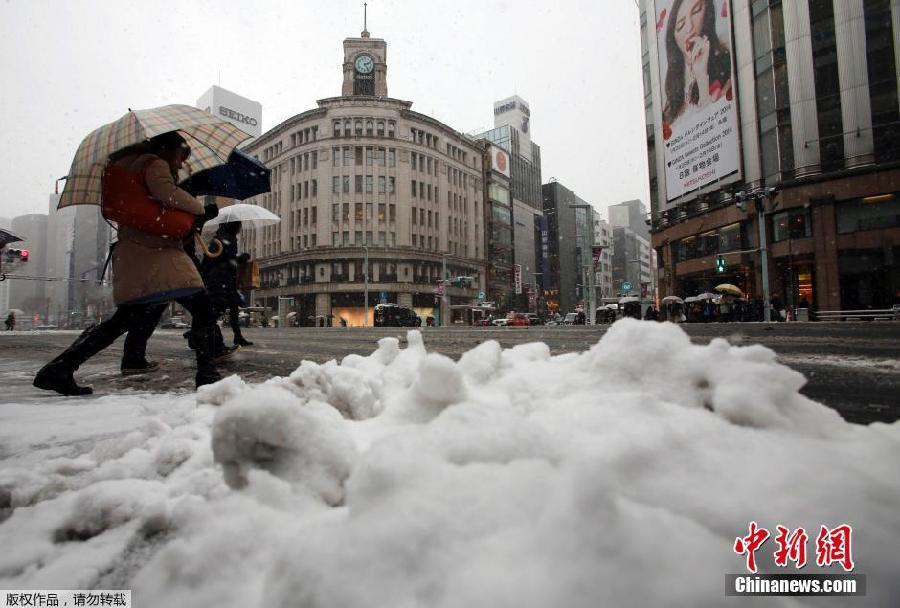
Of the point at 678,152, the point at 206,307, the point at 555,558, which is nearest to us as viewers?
the point at 555,558

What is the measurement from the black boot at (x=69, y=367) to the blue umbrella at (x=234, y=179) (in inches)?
67.1

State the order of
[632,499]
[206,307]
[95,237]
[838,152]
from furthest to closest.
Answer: [95,237]
[838,152]
[206,307]
[632,499]

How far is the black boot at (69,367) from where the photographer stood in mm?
2977

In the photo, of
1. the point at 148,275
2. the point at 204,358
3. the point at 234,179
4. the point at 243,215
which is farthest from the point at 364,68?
the point at 204,358

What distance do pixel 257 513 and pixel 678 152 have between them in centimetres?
3598

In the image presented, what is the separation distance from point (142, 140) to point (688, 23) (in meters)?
36.4

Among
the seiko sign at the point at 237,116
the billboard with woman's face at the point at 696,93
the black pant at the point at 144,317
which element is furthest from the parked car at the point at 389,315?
the seiko sign at the point at 237,116

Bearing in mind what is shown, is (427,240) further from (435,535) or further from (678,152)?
(435,535)

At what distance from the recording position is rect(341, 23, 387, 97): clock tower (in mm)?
58562

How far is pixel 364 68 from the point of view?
58438mm

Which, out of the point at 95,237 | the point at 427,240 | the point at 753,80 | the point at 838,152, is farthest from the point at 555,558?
the point at 95,237

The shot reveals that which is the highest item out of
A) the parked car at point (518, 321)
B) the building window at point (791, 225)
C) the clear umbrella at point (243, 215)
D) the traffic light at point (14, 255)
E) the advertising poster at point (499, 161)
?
the advertising poster at point (499, 161)

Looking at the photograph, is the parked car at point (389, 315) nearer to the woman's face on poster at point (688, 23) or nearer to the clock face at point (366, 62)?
the woman's face on poster at point (688, 23)

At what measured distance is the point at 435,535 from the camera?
2.65 ft
